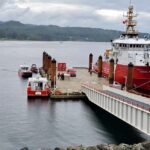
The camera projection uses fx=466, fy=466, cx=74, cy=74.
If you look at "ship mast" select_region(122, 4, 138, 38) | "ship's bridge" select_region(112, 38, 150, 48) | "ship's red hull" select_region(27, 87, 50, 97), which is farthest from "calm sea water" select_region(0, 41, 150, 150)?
"ship mast" select_region(122, 4, 138, 38)

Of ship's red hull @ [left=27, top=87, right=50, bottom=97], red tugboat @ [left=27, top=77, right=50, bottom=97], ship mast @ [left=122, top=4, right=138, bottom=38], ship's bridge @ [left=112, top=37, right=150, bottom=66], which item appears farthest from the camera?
ship mast @ [left=122, top=4, right=138, bottom=38]

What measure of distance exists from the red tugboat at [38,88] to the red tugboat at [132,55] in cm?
993

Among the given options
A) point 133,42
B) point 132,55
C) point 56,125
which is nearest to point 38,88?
point 132,55

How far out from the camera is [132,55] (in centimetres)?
6359

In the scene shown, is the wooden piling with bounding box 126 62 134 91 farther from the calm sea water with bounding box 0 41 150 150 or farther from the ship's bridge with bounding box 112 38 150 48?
the ship's bridge with bounding box 112 38 150 48

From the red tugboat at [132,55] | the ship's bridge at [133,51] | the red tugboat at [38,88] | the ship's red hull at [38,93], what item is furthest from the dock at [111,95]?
the ship's bridge at [133,51]

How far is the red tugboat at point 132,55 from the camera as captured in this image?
5878 centimetres

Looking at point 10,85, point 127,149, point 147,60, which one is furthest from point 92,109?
point 10,85

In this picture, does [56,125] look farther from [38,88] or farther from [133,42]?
[133,42]

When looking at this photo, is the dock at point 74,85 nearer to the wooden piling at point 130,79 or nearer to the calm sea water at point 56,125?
the calm sea water at point 56,125

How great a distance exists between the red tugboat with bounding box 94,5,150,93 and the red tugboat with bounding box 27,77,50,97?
9935mm

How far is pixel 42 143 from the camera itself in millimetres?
40875

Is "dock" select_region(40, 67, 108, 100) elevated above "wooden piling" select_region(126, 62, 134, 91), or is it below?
below

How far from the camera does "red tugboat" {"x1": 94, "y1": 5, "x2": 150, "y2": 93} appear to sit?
193 feet
